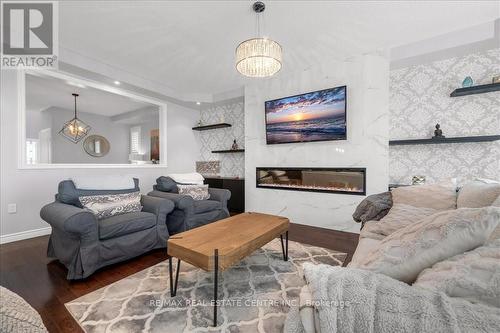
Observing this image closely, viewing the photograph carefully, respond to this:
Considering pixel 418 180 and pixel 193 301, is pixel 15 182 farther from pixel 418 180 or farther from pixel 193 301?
pixel 418 180

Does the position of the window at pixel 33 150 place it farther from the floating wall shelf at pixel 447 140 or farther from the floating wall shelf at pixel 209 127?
the floating wall shelf at pixel 447 140

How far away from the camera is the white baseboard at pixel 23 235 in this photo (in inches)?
109

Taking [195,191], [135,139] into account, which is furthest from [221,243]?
[135,139]

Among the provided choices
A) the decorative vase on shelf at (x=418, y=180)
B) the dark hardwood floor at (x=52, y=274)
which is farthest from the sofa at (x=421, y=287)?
the decorative vase on shelf at (x=418, y=180)

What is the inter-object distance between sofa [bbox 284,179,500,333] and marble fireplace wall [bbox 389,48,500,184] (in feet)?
9.09

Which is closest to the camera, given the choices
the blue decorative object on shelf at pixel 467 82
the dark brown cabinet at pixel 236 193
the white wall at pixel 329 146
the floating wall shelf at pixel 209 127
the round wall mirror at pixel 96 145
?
the blue decorative object on shelf at pixel 467 82

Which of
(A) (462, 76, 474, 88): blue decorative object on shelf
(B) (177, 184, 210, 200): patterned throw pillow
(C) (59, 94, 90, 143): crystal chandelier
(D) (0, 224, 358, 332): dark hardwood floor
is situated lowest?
(D) (0, 224, 358, 332): dark hardwood floor

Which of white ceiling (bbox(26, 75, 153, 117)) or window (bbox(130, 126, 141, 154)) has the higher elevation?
white ceiling (bbox(26, 75, 153, 117))

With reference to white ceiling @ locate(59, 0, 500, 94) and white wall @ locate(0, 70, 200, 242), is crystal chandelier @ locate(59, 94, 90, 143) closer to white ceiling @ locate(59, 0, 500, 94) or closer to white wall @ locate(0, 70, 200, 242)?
white wall @ locate(0, 70, 200, 242)

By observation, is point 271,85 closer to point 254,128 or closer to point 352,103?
point 254,128

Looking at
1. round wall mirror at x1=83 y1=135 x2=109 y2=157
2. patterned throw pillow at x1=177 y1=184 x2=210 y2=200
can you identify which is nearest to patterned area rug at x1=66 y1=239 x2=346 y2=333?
patterned throw pillow at x1=177 y1=184 x2=210 y2=200

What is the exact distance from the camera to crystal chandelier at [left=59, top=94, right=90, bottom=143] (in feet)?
16.9

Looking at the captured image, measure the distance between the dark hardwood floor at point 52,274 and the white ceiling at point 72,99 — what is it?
251cm

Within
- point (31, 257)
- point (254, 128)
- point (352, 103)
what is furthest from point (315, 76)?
point (31, 257)
